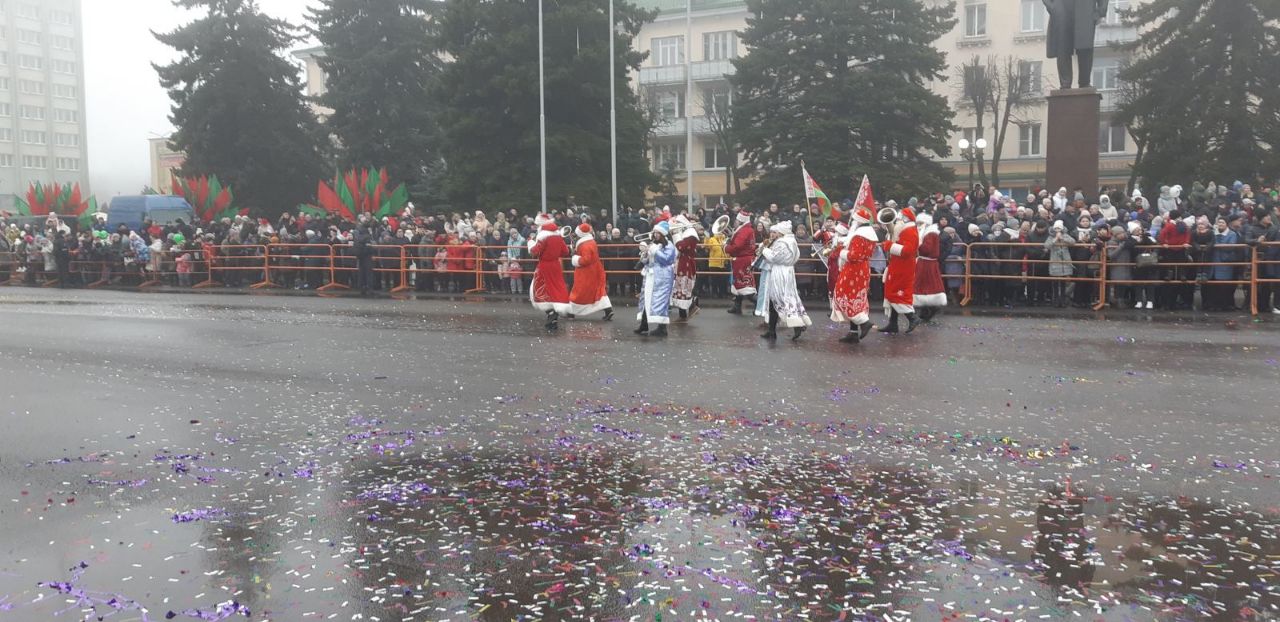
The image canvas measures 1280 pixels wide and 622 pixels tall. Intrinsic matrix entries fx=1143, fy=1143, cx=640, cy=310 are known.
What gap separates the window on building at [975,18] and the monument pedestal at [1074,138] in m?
31.7

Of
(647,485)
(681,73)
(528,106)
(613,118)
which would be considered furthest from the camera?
(681,73)

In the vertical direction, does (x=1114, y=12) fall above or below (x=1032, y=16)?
below

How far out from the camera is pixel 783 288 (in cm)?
1453

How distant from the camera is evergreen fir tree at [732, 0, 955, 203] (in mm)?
36719

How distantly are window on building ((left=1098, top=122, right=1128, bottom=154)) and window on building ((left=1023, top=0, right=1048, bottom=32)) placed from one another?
5370 millimetres

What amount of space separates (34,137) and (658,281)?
334 ft

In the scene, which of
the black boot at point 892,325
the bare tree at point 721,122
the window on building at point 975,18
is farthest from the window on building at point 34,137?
the black boot at point 892,325

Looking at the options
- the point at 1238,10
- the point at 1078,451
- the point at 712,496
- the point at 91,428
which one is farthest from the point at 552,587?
the point at 1238,10

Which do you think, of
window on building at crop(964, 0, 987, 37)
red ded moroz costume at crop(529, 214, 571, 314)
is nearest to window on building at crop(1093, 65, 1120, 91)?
window on building at crop(964, 0, 987, 37)

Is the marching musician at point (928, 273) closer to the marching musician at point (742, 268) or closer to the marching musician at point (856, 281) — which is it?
the marching musician at point (856, 281)

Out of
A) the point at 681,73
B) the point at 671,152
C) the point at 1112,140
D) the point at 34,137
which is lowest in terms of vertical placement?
the point at 1112,140

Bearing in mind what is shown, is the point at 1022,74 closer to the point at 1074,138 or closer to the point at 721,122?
the point at 721,122

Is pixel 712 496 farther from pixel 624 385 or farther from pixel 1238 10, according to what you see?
pixel 1238 10

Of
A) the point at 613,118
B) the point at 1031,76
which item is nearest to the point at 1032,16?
the point at 1031,76
